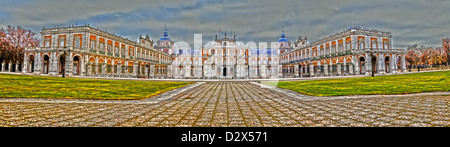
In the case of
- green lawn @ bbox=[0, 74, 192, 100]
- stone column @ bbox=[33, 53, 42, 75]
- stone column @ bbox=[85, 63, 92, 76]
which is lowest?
green lawn @ bbox=[0, 74, 192, 100]

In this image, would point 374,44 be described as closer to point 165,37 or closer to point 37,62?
point 37,62

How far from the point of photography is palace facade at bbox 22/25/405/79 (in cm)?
3048

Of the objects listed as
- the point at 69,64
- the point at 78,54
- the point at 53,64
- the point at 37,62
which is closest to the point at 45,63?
the point at 37,62

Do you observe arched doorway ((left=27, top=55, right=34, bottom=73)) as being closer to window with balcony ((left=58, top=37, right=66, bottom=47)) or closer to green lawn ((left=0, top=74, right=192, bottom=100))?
window with balcony ((left=58, top=37, right=66, bottom=47))

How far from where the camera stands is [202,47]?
2391 inches

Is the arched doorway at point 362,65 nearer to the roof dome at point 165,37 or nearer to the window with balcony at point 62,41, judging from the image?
the window with balcony at point 62,41

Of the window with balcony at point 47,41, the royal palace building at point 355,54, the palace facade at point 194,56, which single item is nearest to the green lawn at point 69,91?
the palace facade at point 194,56

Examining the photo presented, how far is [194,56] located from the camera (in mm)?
59594

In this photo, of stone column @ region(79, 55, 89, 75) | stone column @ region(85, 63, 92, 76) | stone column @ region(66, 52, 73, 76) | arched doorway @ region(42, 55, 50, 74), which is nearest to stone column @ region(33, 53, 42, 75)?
arched doorway @ region(42, 55, 50, 74)

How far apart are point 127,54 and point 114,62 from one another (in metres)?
4.82

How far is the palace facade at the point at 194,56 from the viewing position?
30484 millimetres

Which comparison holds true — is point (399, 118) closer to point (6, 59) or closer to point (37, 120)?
point (37, 120)

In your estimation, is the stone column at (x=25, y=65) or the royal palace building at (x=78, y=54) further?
the stone column at (x=25, y=65)

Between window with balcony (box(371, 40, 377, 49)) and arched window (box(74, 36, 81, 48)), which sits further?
window with balcony (box(371, 40, 377, 49))
